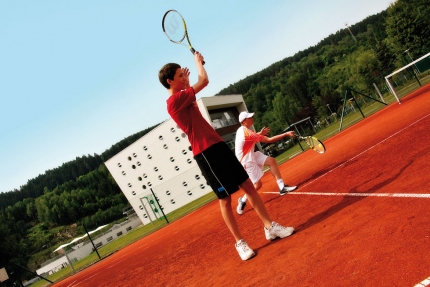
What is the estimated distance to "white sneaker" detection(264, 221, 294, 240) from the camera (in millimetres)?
4207

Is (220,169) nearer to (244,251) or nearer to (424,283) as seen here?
(244,251)

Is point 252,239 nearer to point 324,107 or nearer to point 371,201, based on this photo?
point 371,201

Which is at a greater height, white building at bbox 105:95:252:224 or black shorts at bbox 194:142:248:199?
white building at bbox 105:95:252:224

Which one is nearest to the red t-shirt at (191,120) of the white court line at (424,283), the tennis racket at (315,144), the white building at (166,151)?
the white court line at (424,283)

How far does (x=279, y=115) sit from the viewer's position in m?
101

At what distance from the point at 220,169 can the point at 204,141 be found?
0.39 meters

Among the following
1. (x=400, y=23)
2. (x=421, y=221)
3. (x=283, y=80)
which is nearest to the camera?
(x=421, y=221)

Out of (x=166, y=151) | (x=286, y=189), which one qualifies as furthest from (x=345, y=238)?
(x=166, y=151)

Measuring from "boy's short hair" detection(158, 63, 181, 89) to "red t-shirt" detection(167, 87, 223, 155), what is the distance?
0.25 meters

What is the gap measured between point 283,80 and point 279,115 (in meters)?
51.2

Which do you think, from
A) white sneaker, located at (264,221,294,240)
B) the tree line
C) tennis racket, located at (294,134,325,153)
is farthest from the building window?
white sneaker, located at (264,221,294,240)

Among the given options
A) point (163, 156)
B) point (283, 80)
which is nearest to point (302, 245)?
point (163, 156)

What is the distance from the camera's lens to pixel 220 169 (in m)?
3.98

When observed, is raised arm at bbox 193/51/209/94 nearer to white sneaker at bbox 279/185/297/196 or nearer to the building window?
white sneaker at bbox 279/185/297/196
